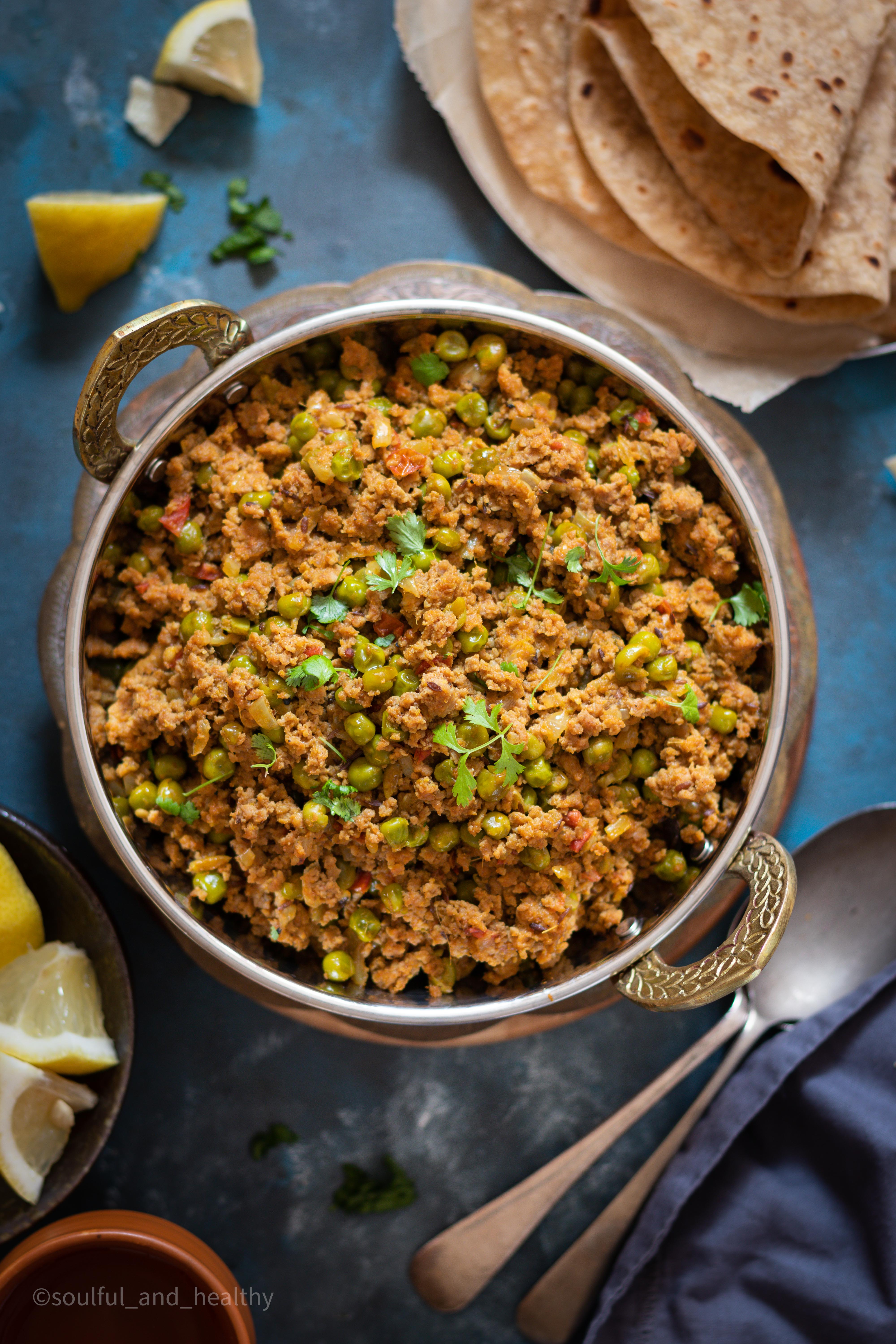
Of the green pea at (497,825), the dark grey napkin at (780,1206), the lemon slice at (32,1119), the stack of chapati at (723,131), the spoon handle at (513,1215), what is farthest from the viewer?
the spoon handle at (513,1215)

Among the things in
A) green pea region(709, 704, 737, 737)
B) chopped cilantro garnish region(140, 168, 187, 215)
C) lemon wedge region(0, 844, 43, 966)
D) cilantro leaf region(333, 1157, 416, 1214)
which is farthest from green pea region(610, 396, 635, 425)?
cilantro leaf region(333, 1157, 416, 1214)

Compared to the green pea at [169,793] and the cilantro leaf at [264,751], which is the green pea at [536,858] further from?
the green pea at [169,793]

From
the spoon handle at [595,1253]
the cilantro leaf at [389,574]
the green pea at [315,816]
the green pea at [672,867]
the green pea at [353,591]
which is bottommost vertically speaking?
the spoon handle at [595,1253]

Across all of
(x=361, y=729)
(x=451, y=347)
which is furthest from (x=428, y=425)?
(x=361, y=729)

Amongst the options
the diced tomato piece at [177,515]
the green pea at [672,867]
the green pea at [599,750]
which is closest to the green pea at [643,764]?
the green pea at [599,750]

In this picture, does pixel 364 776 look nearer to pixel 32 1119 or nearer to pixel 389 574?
pixel 389 574

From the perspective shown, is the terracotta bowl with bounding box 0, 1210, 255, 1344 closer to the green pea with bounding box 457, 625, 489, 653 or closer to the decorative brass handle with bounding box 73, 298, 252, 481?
the green pea with bounding box 457, 625, 489, 653

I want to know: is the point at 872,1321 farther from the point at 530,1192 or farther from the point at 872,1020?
the point at 530,1192

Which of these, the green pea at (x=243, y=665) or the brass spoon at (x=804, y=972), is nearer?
the green pea at (x=243, y=665)
